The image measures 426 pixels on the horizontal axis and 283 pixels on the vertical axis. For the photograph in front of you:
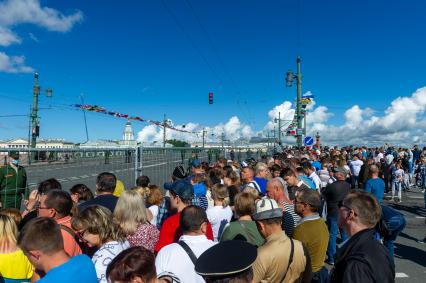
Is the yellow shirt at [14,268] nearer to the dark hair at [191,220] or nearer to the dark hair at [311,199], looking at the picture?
the dark hair at [191,220]

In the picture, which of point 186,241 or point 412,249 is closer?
point 186,241

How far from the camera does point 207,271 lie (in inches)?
71.5

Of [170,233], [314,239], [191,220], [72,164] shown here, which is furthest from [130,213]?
[72,164]

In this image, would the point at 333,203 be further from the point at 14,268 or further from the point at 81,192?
the point at 14,268

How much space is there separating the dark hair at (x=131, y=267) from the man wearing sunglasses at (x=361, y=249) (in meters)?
1.32

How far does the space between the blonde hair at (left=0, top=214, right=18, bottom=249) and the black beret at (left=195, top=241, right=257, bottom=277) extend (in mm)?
2373

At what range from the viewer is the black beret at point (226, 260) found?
5.99ft

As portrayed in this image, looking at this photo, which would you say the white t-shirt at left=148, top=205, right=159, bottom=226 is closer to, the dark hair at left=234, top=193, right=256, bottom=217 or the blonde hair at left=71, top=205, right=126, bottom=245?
the dark hair at left=234, top=193, right=256, bottom=217

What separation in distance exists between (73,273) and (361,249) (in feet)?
6.68

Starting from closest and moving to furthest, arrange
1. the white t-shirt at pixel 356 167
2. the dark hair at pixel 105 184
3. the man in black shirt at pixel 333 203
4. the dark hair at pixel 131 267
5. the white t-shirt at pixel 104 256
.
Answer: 1. the dark hair at pixel 131 267
2. the white t-shirt at pixel 104 256
3. the dark hair at pixel 105 184
4. the man in black shirt at pixel 333 203
5. the white t-shirt at pixel 356 167

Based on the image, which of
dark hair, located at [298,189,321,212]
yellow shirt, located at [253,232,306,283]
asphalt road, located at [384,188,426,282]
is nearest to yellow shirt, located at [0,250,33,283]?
yellow shirt, located at [253,232,306,283]

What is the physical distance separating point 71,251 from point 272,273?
190 cm

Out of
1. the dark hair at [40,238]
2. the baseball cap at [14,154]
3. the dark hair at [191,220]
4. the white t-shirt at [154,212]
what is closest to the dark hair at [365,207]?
the dark hair at [191,220]

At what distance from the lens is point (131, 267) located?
212cm
